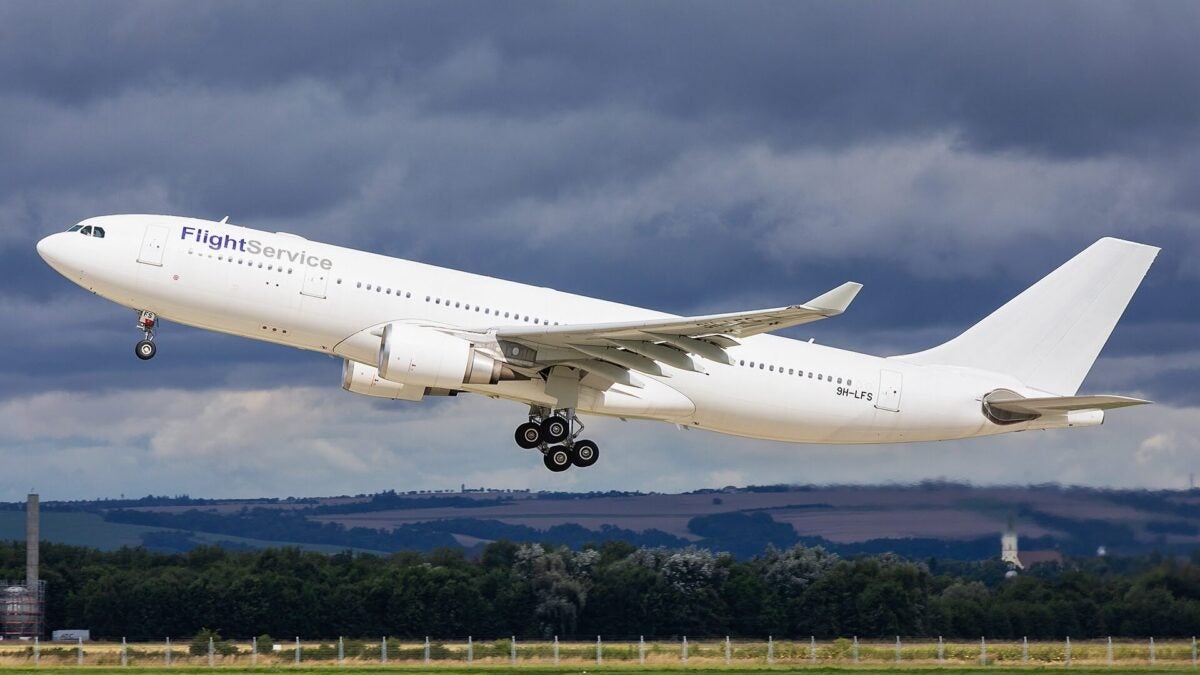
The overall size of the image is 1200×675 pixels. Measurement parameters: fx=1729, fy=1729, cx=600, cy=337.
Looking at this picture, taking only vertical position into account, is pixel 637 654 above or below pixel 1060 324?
below

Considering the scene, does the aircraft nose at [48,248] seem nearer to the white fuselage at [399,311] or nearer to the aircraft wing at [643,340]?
the white fuselage at [399,311]

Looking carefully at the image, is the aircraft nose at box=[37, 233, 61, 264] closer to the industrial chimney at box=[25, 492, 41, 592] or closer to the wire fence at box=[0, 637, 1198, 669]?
the wire fence at box=[0, 637, 1198, 669]

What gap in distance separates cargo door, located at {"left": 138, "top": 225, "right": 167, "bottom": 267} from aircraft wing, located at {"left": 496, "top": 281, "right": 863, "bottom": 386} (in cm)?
780

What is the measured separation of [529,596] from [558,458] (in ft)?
89.7

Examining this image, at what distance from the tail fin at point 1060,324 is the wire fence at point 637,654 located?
26.6 ft

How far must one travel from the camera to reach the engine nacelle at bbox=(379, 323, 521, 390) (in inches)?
1481

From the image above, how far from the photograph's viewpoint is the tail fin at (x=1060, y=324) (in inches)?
1736

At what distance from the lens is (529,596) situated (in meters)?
67.2

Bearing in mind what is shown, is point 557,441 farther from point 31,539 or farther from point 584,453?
point 31,539

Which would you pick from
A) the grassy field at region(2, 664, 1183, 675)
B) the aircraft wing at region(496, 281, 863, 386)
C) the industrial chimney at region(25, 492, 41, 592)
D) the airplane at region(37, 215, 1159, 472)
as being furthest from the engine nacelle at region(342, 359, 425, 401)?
the industrial chimney at region(25, 492, 41, 592)

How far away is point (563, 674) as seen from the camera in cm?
3828

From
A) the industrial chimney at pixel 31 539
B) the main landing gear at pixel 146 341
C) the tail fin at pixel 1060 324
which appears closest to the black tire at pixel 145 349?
the main landing gear at pixel 146 341

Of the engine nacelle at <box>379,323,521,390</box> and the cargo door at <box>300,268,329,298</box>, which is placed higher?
the cargo door at <box>300,268,329,298</box>

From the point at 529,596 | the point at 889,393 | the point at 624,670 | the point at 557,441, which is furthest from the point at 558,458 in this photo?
the point at 529,596
